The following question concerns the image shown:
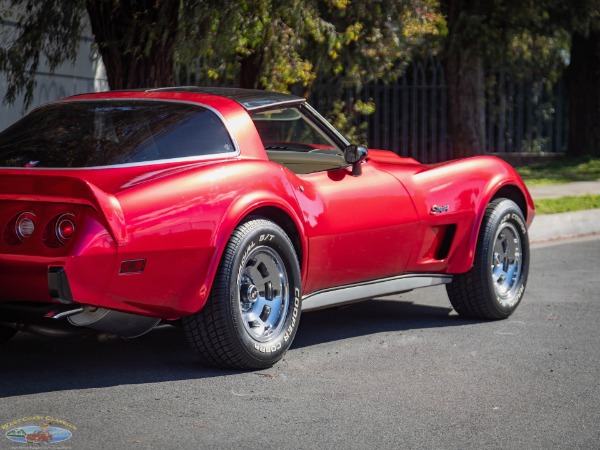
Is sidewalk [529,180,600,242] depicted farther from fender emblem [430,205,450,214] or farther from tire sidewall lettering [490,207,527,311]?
fender emblem [430,205,450,214]

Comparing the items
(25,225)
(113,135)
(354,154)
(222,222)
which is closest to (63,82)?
(354,154)

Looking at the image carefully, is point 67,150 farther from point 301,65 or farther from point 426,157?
point 426,157

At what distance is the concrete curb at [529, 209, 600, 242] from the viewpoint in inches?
485

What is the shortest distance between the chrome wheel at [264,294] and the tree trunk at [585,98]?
18.3m

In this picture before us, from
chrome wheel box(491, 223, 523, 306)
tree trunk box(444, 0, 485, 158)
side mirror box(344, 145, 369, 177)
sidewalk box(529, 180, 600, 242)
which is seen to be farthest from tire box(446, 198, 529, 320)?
tree trunk box(444, 0, 485, 158)

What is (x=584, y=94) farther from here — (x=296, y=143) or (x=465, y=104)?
(x=296, y=143)

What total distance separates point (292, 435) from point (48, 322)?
142cm

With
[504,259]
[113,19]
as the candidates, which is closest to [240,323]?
[504,259]

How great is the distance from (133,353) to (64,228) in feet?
4.51

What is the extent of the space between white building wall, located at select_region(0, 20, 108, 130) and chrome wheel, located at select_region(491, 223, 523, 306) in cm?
648

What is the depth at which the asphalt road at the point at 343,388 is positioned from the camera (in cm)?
480

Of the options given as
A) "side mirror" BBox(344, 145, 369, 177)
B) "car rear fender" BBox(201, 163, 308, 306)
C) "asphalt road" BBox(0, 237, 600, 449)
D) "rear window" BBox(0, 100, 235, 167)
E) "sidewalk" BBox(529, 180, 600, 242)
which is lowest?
"sidewalk" BBox(529, 180, 600, 242)

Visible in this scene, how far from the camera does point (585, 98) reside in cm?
2369

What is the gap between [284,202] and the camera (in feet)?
20.1
